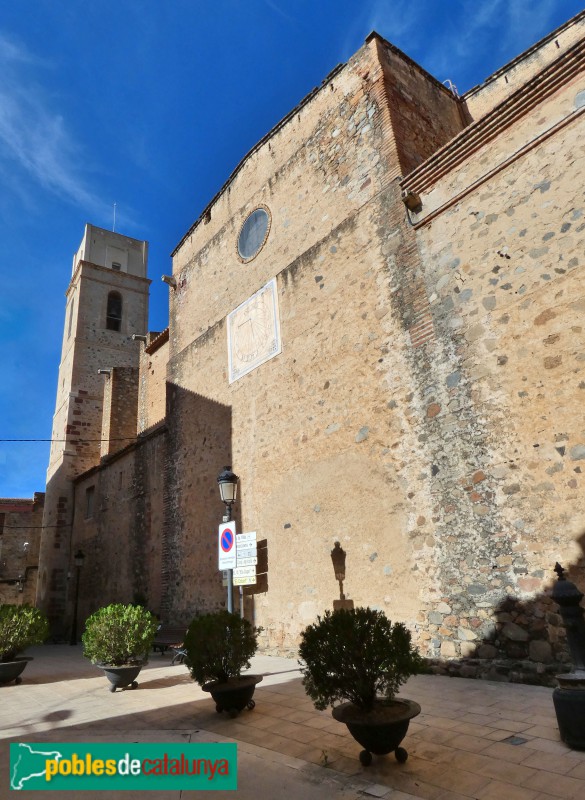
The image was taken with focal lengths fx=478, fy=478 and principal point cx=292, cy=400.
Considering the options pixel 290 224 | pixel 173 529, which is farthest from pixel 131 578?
pixel 290 224

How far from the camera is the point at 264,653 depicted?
8453mm

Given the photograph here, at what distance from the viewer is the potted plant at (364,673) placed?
311 cm

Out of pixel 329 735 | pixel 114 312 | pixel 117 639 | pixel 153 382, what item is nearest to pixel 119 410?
pixel 153 382

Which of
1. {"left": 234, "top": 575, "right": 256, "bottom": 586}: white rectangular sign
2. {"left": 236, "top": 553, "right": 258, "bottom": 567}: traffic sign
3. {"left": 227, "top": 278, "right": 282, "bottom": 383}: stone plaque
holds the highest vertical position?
{"left": 227, "top": 278, "right": 282, "bottom": 383}: stone plaque

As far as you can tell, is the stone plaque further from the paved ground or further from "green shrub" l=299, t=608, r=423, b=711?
"green shrub" l=299, t=608, r=423, b=711

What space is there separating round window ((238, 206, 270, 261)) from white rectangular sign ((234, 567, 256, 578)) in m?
7.04

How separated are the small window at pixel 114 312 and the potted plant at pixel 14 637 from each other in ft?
59.1

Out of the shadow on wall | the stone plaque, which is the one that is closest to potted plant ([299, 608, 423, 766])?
the shadow on wall

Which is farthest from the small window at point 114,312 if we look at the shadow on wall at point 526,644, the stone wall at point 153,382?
the shadow on wall at point 526,644

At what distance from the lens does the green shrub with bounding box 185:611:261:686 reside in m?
4.72

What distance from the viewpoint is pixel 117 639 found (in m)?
6.36

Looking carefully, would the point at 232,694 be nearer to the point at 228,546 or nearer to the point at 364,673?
the point at 364,673

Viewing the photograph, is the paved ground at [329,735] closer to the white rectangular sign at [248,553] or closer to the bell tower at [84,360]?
the white rectangular sign at [248,553]

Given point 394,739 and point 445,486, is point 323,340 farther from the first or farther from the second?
point 394,739
